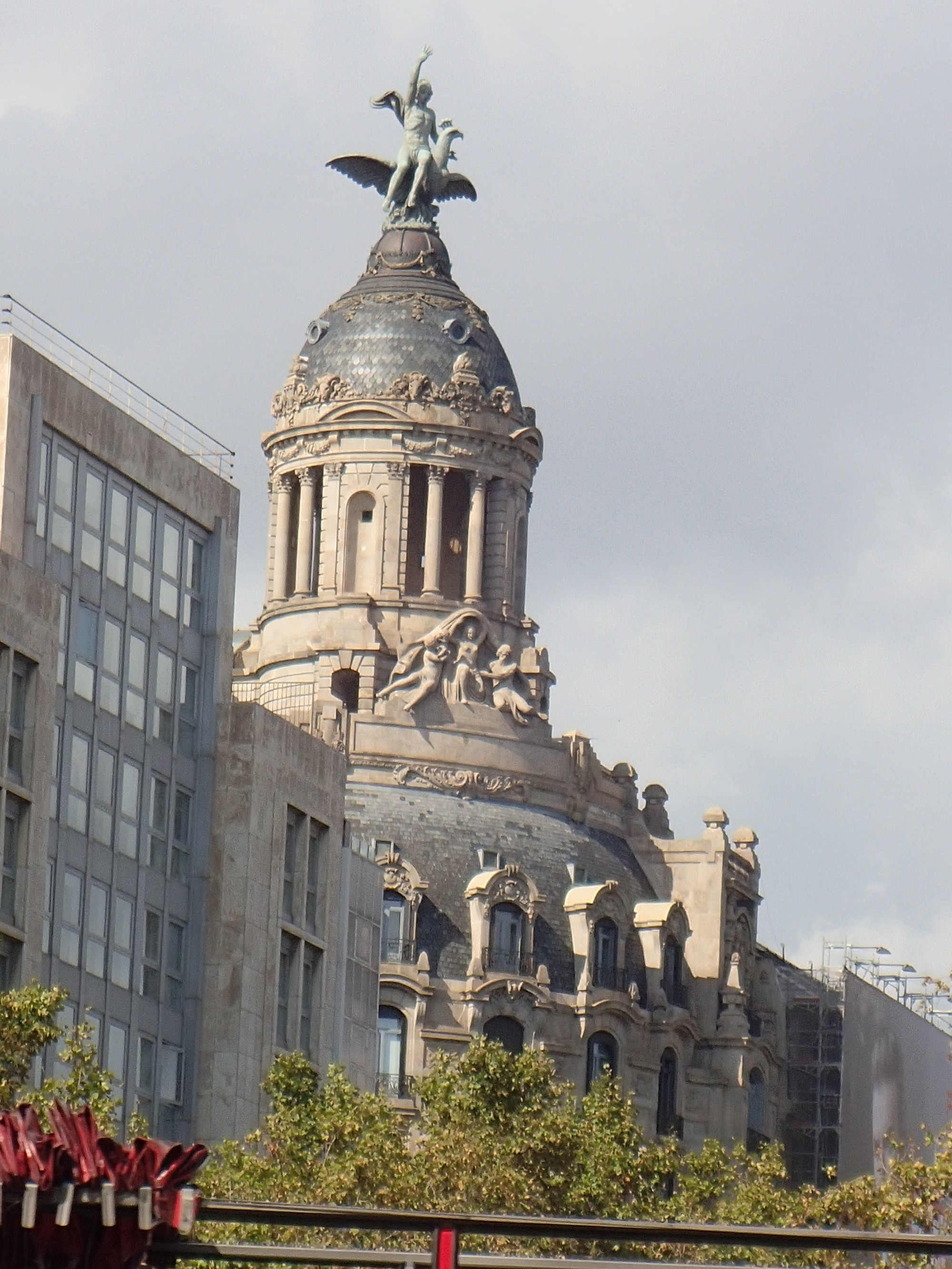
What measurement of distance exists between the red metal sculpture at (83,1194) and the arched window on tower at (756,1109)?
96.7m

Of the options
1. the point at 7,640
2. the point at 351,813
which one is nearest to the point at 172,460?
the point at 7,640

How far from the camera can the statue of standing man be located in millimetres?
125938

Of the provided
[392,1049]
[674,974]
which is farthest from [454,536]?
[392,1049]

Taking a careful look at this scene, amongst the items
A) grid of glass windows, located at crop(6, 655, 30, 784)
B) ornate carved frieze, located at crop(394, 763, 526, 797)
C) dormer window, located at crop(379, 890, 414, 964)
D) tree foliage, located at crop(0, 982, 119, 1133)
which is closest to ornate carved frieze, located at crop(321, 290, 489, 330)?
ornate carved frieze, located at crop(394, 763, 526, 797)

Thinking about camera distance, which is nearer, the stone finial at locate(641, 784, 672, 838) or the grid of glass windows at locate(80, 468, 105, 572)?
the grid of glass windows at locate(80, 468, 105, 572)

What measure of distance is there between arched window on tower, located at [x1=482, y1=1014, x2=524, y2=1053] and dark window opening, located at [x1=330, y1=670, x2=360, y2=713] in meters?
11.5

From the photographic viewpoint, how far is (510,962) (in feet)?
369

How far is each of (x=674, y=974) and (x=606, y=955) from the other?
13.6ft

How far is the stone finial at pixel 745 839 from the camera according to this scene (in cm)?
12306

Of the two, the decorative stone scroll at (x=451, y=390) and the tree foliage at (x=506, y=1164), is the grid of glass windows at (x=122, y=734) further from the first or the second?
the decorative stone scroll at (x=451, y=390)

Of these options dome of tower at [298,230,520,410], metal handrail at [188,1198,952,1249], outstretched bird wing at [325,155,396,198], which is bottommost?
metal handrail at [188,1198,952,1249]

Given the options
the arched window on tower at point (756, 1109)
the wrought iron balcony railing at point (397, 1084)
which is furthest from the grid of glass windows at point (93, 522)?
the arched window on tower at point (756, 1109)

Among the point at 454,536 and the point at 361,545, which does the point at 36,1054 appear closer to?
the point at 361,545

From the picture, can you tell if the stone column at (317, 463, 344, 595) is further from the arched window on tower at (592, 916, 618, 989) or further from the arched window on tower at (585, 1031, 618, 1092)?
the arched window on tower at (585, 1031, 618, 1092)
